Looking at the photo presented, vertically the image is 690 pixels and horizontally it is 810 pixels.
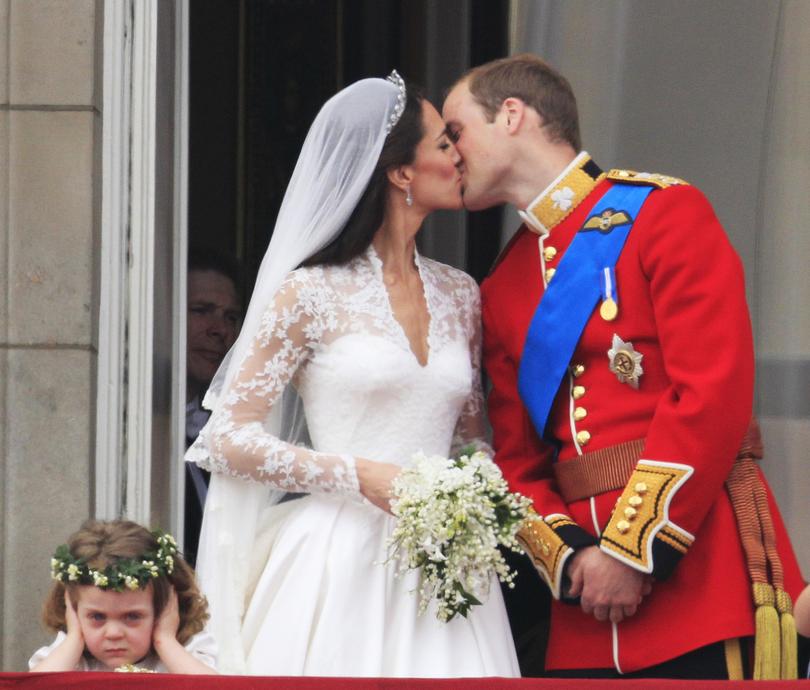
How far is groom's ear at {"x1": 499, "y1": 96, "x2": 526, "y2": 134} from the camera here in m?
4.61

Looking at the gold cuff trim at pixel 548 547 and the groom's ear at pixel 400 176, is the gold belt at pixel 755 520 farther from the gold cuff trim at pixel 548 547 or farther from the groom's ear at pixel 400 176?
the groom's ear at pixel 400 176

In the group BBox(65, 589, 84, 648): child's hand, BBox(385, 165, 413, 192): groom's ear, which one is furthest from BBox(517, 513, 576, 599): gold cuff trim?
BBox(65, 589, 84, 648): child's hand

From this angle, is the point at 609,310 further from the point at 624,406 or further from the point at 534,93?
the point at 534,93

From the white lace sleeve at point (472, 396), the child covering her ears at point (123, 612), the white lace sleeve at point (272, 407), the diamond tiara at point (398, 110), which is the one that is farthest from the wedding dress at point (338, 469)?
the diamond tiara at point (398, 110)

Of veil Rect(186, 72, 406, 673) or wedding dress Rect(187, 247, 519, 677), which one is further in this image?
veil Rect(186, 72, 406, 673)

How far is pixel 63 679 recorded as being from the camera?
3.34 metres

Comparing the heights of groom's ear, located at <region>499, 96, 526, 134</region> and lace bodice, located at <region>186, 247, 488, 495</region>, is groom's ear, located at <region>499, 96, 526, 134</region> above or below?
above

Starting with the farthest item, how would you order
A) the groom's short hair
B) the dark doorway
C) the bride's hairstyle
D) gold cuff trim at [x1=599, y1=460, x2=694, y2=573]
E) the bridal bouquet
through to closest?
the dark doorway → the groom's short hair → the bride's hairstyle → gold cuff trim at [x1=599, y1=460, x2=694, y2=573] → the bridal bouquet

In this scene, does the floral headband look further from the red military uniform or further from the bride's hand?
the red military uniform

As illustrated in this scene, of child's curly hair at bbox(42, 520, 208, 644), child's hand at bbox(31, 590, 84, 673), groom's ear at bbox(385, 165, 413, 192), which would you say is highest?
groom's ear at bbox(385, 165, 413, 192)

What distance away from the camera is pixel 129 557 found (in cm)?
408

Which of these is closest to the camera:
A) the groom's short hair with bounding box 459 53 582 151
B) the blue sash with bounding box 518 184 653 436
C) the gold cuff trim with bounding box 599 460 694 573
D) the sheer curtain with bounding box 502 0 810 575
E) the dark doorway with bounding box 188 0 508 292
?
the gold cuff trim with bounding box 599 460 694 573

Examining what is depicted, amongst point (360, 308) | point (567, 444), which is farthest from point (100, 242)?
point (567, 444)

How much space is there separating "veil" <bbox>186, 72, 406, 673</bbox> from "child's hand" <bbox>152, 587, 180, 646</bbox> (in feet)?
0.65
